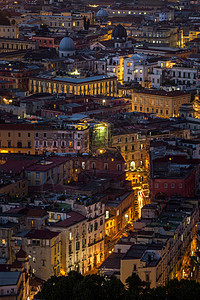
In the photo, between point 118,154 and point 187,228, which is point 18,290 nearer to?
point 187,228

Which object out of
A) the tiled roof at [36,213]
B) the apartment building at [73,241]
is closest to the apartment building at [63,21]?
the tiled roof at [36,213]

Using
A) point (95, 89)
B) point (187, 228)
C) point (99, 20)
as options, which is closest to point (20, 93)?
point (95, 89)

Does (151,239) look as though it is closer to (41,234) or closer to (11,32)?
(41,234)

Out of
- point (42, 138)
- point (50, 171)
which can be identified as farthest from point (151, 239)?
point (42, 138)

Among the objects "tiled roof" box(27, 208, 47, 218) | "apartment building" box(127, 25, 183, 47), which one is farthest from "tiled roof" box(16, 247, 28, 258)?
"apartment building" box(127, 25, 183, 47)

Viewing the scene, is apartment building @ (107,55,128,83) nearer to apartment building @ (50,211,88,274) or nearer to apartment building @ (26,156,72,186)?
apartment building @ (26,156,72,186)
